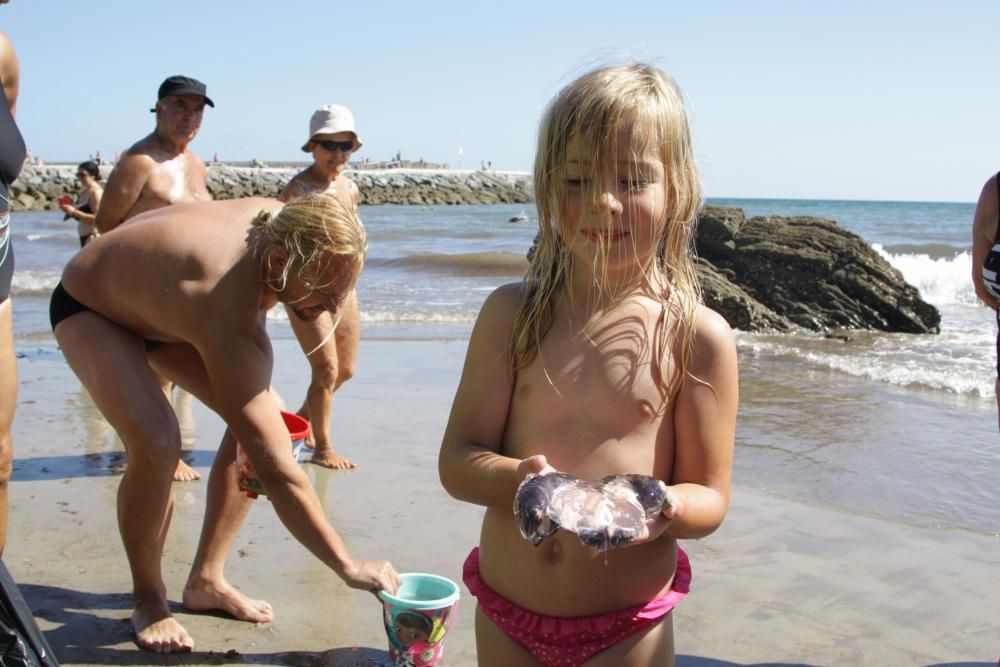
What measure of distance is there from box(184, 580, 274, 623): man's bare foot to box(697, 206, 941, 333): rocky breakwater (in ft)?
25.3

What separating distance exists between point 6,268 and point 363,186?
55.7 m

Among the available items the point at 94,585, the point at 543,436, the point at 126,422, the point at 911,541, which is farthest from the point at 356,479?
the point at 543,436

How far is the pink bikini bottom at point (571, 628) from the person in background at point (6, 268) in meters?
1.71

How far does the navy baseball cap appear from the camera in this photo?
5.46m

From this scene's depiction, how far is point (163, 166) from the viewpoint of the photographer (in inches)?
218

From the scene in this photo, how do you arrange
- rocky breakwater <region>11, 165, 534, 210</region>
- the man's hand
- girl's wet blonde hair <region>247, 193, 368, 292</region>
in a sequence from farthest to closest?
rocky breakwater <region>11, 165, 534, 210</region>, girl's wet blonde hair <region>247, 193, 368, 292</region>, the man's hand

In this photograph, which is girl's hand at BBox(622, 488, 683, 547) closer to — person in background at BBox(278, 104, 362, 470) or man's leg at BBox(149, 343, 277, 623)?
man's leg at BBox(149, 343, 277, 623)

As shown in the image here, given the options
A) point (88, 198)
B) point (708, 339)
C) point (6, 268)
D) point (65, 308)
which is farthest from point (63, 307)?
point (88, 198)

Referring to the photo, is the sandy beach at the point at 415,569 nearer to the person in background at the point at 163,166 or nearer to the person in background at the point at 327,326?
the person in background at the point at 327,326

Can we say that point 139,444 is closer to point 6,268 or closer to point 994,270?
point 6,268

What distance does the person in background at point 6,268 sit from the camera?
2.90 meters

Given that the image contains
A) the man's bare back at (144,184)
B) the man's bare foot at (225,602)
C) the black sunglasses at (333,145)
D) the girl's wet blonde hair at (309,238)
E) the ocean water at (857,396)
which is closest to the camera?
the girl's wet blonde hair at (309,238)

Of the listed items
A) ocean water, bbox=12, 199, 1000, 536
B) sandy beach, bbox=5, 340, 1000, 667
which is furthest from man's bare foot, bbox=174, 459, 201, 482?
ocean water, bbox=12, 199, 1000, 536

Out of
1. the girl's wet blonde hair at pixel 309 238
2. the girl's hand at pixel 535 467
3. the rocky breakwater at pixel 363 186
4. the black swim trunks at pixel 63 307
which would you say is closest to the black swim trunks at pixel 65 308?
the black swim trunks at pixel 63 307
